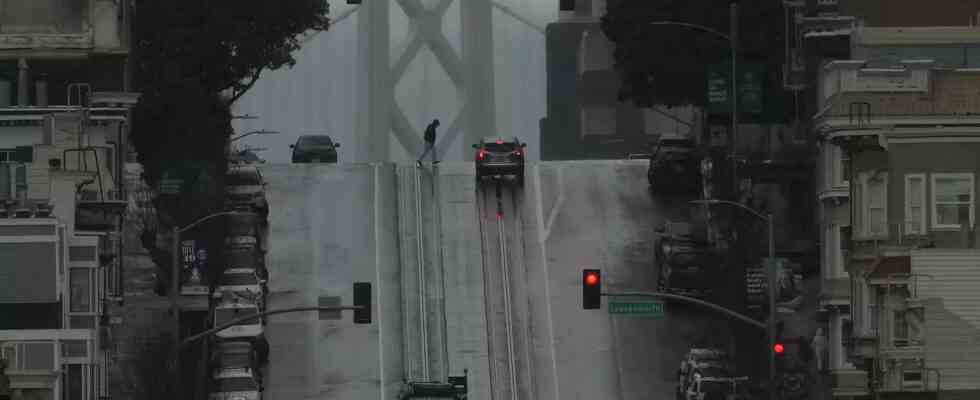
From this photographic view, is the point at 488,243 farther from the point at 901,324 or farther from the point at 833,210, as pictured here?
the point at 901,324

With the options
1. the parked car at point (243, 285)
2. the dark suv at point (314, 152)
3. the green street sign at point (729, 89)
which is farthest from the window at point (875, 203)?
the dark suv at point (314, 152)

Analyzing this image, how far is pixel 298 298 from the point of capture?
13850 cm

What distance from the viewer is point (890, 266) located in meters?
103

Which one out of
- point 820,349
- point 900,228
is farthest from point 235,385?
point 900,228

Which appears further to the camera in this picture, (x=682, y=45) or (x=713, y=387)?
(x=682, y=45)

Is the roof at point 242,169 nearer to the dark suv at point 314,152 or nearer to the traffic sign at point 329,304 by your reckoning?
the traffic sign at point 329,304

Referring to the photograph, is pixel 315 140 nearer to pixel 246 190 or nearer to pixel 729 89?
pixel 246 190

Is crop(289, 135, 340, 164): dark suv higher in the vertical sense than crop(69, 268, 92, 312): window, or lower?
higher

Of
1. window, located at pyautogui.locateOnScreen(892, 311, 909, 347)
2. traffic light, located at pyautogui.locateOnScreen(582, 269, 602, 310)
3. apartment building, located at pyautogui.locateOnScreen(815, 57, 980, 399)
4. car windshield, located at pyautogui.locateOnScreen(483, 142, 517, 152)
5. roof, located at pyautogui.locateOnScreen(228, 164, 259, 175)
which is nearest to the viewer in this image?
apartment building, located at pyautogui.locateOnScreen(815, 57, 980, 399)

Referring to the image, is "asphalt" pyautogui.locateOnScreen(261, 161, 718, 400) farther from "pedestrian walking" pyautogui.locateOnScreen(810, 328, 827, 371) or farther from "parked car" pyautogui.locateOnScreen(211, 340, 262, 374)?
"pedestrian walking" pyautogui.locateOnScreen(810, 328, 827, 371)

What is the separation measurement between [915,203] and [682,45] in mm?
45027

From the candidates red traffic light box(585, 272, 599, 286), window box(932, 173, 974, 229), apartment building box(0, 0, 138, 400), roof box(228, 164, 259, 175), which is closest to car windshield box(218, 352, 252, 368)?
apartment building box(0, 0, 138, 400)

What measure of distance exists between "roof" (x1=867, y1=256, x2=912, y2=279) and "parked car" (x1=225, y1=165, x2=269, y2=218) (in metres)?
45.3

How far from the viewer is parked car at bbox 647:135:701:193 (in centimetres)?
14938
